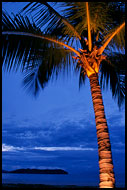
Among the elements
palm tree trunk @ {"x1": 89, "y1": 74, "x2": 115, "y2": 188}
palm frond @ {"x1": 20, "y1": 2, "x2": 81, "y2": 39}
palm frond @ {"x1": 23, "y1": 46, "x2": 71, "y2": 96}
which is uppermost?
palm frond @ {"x1": 20, "y1": 2, "x2": 81, "y2": 39}

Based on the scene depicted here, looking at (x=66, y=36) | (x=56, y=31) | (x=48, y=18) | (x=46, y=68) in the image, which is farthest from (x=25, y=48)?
(x=46, y=68)

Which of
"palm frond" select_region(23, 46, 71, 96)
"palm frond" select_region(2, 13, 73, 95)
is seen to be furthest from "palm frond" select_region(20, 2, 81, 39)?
"palm frond" select_region(23, 46, 71, 96)

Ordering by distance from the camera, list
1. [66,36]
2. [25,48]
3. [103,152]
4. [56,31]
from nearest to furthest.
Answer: [103,152] → [25,48] → [56,31] → [66,36]

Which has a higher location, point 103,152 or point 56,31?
point 56,31

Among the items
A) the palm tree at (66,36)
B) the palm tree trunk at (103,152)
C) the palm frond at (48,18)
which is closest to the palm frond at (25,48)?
the palm tree at (66,36)

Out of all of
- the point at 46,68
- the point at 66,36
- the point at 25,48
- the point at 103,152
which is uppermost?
the point at 66,36

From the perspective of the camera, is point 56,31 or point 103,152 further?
point 56,31

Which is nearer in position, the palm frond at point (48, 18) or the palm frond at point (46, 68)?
the palm frond at point (48, 18)

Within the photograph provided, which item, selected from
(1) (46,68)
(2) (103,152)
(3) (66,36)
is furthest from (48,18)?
(2) (103,152)

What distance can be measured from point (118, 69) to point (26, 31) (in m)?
3.26

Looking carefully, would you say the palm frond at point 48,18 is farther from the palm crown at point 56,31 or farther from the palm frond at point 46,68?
the palm frond at point 46,68

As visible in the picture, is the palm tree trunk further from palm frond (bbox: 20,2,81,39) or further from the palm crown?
palm frond (bbox: 20,2,81,39)

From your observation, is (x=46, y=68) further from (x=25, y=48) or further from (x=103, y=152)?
(x=103, y=152)

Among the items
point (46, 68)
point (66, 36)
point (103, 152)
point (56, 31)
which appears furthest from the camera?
point (46, 68)
